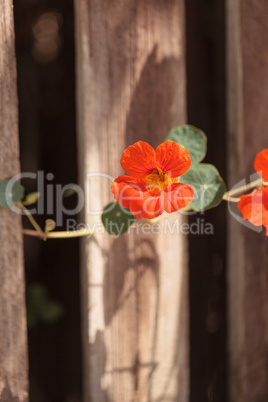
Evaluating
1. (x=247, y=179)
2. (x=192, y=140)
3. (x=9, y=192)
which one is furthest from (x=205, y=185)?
(x=9, y=192)

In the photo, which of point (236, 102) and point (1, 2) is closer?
point (1, 2)

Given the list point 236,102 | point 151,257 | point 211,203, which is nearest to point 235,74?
point 236,102

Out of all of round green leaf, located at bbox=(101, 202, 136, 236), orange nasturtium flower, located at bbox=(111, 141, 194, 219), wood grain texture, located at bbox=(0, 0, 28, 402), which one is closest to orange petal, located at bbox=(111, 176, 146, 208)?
orange nasturtium flower, located at bbox=(111, 141, 194, 219)

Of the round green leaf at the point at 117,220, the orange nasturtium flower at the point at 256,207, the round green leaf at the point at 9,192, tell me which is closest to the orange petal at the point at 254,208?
the orange nasturtium flower at the point at 256,207

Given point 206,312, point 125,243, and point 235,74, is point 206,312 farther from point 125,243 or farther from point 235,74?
point 235,74

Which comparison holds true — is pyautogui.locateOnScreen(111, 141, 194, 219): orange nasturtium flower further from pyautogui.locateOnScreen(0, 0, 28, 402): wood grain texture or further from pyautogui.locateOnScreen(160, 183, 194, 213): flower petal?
pyautogui.locateOnScreen(0, 0, 28, 402): wood grain texture
